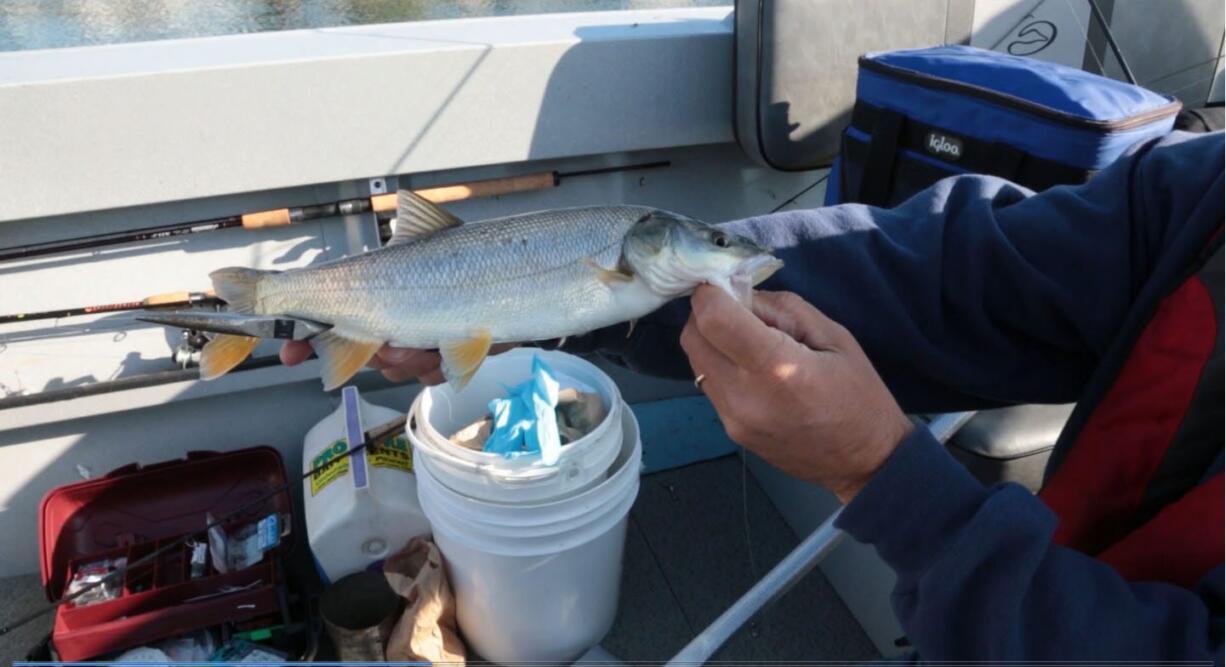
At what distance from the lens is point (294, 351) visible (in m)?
1.71

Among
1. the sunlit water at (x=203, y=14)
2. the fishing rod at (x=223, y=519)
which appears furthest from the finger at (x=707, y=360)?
the sunlit water at (x=203, y=14)

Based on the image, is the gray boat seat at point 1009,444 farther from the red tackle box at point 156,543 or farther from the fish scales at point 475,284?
the red tackle box at point 156,543

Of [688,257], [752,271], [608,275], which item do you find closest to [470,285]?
[608,275]

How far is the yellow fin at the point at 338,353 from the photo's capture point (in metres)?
1.55

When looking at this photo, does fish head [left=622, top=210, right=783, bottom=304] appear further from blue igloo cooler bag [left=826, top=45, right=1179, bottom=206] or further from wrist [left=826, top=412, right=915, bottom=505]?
blue igloo cooler bag [left=826, top=45, right=1179, bottom=206]

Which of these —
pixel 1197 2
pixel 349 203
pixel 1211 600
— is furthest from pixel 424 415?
pixel 1197 2

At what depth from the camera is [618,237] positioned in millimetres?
1477

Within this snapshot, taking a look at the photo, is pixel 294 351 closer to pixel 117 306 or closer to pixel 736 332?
pixel 736 332

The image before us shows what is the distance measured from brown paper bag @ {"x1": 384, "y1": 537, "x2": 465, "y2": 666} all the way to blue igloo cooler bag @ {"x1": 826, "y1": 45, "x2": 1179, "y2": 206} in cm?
186

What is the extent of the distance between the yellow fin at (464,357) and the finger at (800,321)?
54cm

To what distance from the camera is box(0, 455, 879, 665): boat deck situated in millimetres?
2744

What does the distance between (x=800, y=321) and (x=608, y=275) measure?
394mm

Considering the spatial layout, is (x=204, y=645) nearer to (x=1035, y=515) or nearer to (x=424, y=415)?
(x=424, y=415)

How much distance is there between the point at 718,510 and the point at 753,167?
145 cm
